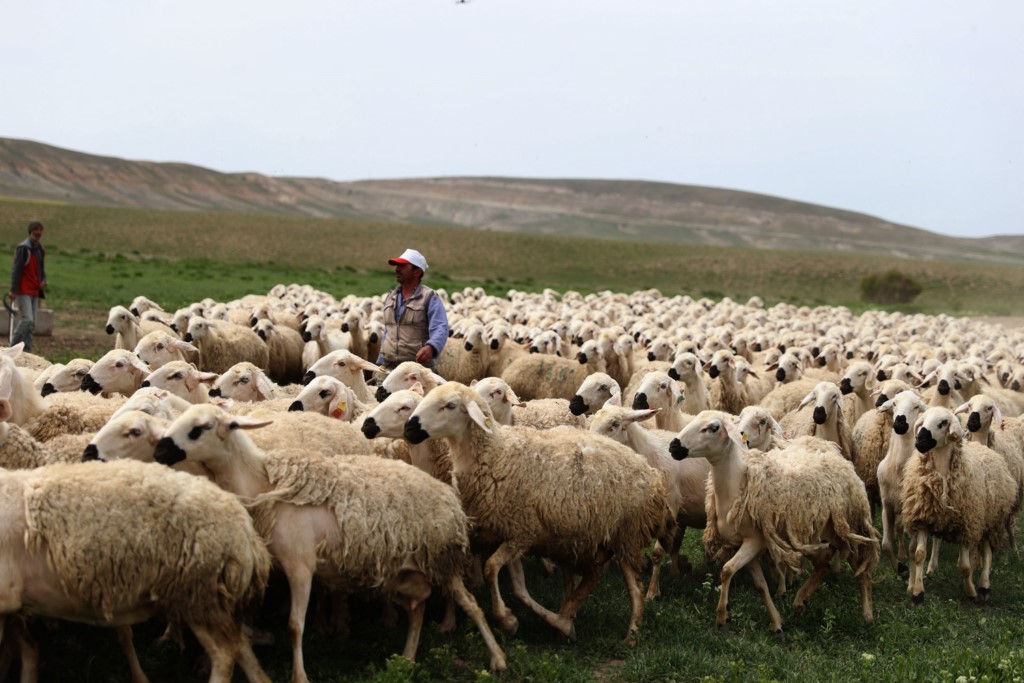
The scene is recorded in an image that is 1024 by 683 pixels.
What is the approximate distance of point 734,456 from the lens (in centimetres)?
883

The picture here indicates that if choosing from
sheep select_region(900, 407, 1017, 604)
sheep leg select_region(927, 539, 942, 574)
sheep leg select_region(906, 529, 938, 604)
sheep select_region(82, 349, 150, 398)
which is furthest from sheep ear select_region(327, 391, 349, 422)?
sheep leg select_region(927, 539, 942, 574)

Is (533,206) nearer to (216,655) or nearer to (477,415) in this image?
(477,415)

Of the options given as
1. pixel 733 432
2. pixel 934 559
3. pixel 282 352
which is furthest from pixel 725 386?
pixel 282 352

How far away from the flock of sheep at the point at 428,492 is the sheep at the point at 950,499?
0.07 feet

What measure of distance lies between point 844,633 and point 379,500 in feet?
13.0

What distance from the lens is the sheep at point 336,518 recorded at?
6.67 metres

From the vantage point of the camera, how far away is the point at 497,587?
7566 millimetres

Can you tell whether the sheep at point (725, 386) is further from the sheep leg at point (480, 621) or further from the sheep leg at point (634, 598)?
the sheep leg at point (480, 621)

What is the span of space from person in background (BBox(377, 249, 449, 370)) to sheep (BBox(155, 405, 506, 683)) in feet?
14.4

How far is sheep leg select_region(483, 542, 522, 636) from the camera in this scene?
7578 millimetres

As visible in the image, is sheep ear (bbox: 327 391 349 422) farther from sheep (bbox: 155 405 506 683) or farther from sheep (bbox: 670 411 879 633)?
sheep (bbox: 670 411 879 633)

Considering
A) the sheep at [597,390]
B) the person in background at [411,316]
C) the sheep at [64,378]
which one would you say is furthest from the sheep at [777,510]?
the sheep at [64,378]

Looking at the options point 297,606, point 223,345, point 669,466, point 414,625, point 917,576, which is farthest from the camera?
point 223,345

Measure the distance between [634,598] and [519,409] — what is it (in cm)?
306
